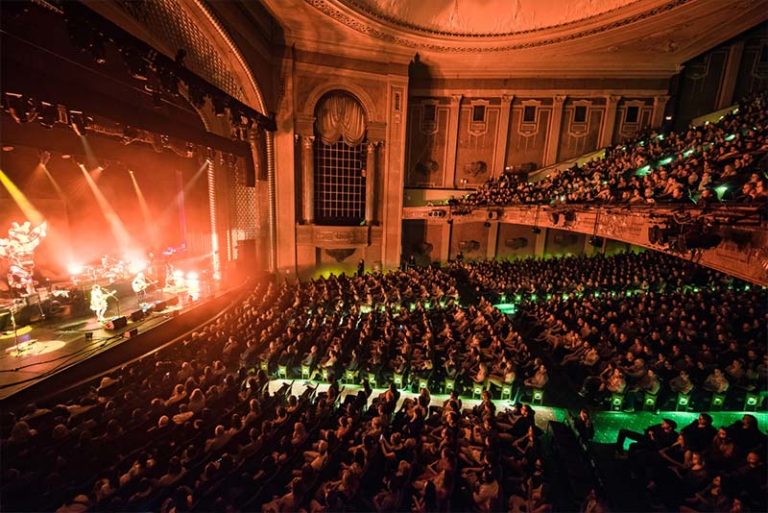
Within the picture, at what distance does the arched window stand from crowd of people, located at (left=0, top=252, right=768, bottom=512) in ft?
22.1

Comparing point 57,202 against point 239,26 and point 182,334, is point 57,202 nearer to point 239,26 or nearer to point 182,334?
Result: point 182,334

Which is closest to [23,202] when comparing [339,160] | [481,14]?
[339,160]

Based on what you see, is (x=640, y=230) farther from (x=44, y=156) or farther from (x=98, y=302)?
(x=44, y=156)

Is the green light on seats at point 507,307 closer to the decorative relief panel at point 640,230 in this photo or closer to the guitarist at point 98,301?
the decorative relief panel at point 640,230

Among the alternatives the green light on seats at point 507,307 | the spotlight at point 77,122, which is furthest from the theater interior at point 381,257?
the spotlight at point 77,122

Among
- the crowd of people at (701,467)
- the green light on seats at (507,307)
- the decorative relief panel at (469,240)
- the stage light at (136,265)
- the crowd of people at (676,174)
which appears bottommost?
the green light on seats at (507,307)

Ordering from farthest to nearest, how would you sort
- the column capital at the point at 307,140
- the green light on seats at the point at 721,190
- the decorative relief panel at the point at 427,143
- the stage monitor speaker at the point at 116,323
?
the decorative relief panel at the point at 427,143
the column capital at the point at 307,140
the stage monitor speaker at the point at 116,323
the green light on seats at the point at 721,190

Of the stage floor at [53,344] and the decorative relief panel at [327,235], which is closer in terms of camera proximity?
the stage floor at [53,344]

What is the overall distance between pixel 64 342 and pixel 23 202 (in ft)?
24.6

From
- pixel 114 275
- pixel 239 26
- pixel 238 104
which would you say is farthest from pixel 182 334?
Answer: pixel 239 26

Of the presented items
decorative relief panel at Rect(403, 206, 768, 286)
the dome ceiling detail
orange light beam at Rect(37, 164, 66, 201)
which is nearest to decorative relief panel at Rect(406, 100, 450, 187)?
the dome ceiling detail

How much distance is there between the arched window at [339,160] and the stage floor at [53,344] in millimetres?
8859

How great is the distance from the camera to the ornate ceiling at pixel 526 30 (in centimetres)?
1259

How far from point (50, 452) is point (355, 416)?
4598 millimetres
